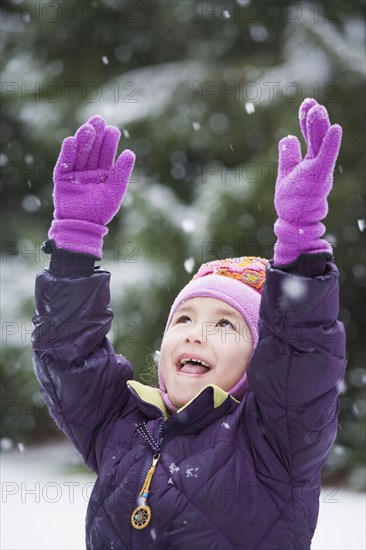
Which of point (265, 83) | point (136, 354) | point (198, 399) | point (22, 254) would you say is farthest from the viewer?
point (22, 254)

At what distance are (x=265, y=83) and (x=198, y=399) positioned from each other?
13.1 feet

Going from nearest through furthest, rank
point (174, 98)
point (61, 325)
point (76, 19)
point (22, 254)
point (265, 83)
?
point (61, 325) → point (265, 83) → point (174, 98) → point (22, 254) → point (76, 19)

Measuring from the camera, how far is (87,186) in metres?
2.10

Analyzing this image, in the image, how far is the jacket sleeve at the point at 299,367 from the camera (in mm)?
1781

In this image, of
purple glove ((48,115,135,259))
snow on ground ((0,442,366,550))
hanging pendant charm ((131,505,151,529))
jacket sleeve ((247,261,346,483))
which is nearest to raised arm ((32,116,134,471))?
purple glove ((48,115,135,259))

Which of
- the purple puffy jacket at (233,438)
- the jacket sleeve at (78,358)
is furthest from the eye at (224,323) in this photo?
the jacket sleeve at (78,358)

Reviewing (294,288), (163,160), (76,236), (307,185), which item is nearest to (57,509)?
(76,236)

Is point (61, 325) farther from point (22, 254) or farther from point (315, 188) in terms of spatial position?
point (22, 254)

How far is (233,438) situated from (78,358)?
0.51m

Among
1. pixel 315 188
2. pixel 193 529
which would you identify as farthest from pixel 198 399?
pixel 315 188

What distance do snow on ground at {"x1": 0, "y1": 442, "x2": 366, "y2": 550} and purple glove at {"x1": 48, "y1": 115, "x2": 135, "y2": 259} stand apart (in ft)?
6.28

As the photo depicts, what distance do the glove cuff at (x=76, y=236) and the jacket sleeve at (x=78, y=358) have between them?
78 mm

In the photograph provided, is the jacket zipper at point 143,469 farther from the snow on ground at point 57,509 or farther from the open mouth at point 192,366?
the snow on ground at point 57,509

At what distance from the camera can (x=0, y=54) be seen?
7.48m
